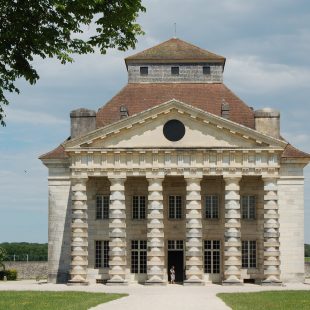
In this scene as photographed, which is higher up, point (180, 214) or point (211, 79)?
point (211, 79)

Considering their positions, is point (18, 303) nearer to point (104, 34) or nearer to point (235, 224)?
point (104, 34)

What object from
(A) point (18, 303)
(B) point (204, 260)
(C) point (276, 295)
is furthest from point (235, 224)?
(A) point (18, 303)

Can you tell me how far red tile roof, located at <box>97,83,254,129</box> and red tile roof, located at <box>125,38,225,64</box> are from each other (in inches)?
73.9

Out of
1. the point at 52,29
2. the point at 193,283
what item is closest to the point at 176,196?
the point at 193,283

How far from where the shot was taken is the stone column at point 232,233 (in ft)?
155

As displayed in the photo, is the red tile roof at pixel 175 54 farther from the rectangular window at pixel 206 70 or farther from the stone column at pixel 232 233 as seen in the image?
the stone column at pixel 232 233

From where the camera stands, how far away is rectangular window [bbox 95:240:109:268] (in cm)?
5059

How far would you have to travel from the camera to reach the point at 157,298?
34.8m

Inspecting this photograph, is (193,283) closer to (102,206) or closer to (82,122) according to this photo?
(102,206)

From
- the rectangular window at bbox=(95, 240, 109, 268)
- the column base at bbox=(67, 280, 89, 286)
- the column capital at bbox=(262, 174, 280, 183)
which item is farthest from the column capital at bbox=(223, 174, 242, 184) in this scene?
the column base at bbox=(67, 280, 89, 286)

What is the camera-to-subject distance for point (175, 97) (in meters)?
55.4

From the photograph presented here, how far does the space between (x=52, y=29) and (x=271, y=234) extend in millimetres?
28796

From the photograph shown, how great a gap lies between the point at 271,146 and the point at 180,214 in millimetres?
7991

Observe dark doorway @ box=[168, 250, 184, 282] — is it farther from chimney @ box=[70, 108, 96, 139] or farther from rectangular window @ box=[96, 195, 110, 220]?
chimney @ box=[70, 108, 96, 139]
